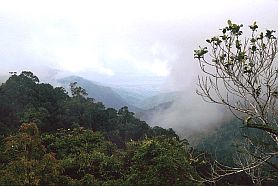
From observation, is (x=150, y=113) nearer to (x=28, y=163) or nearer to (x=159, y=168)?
(x=159, y=168)

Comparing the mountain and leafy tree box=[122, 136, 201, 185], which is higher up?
the mountain

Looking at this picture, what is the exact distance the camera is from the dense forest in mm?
13891

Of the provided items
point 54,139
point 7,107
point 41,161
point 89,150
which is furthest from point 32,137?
point 7,107

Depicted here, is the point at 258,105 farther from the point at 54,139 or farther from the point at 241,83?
the point at 54,139

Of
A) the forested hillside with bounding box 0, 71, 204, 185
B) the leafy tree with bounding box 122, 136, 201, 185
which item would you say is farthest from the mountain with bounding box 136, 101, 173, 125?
the leafy tree with bounding box 122, 136, 201, 185

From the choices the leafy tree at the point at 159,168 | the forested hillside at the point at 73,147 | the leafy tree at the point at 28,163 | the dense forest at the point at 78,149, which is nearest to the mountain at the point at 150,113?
the dense forest at the point at 78,149

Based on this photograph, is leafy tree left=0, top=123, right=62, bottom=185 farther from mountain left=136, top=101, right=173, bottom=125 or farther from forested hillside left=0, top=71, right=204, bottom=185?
mountain left=136, top=101, right=173, bottom=125

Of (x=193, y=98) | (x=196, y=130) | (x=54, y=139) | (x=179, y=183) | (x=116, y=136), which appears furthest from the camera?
(x=193, y=98)

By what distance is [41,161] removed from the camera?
1380cm

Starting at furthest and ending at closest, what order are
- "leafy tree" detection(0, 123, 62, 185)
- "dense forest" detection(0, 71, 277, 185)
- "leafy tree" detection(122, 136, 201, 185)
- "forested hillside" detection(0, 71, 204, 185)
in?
1. "leafy tree" detection(122, 136, 201, 185)
2. "forested hillside" detection(0, 71, 204, 185)
3. "dense forest" detection(0, 71, 277, 185)
4. "leafy tree" detection(0, 123, 62, 185)

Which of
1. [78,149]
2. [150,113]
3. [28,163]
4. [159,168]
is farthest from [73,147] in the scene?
[150,113]

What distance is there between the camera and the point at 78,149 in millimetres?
21781

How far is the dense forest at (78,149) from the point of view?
13891 mm

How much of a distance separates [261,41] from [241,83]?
0.75 meters
